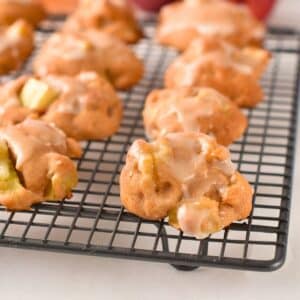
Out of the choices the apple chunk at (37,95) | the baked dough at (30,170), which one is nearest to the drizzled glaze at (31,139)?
the baked dough at (30,170)

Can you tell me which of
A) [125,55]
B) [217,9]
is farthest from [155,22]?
[125,55]

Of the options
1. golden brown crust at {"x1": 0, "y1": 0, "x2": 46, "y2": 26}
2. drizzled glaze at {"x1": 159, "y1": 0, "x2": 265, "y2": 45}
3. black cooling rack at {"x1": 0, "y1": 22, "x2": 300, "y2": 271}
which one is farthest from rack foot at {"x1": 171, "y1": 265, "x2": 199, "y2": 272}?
golden brown crust at {"x1": 0, "y1": 0, "x2": 46, "y2": 26}

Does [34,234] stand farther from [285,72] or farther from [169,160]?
[285,72]

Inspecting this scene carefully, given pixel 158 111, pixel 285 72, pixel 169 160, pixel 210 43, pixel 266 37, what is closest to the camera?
pixel 169 160

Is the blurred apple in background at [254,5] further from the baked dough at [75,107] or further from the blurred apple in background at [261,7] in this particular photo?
the baked dough at [75,107]

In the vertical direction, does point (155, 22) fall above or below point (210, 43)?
below

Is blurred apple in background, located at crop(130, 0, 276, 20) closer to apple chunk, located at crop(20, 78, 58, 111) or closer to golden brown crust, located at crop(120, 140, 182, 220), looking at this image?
apple chunk, located at crop(20, 78, 58, 111)
